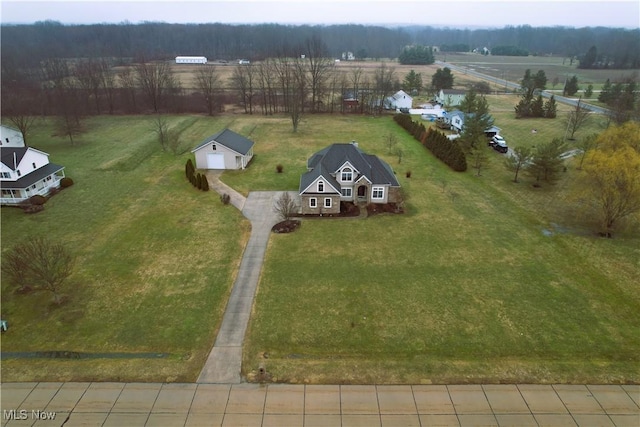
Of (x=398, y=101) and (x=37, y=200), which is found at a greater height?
(x=398, y=101)

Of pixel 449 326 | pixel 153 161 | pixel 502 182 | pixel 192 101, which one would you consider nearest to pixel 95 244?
pixel 153 161

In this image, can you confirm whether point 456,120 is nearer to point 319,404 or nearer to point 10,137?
point 319,404

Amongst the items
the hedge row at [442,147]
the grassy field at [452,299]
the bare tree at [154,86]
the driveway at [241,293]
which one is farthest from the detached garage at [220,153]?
the bare tree at [154,86]

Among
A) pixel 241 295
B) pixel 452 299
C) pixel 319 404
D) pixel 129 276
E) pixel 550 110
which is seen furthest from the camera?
pixel 550 110

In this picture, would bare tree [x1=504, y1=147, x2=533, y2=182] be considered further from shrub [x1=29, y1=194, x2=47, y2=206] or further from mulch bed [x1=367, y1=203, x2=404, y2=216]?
shrub [x1=29, y1=194, x2=47, y2=206]

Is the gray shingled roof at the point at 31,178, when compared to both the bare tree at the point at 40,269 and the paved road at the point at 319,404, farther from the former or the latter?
the paved road at the point at 319,404

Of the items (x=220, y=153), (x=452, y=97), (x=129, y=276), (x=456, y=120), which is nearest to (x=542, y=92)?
(x=452, y=97)

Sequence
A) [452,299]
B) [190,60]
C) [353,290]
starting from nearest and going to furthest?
1. [452,299]
2. [353,290]
3. [190,60]
